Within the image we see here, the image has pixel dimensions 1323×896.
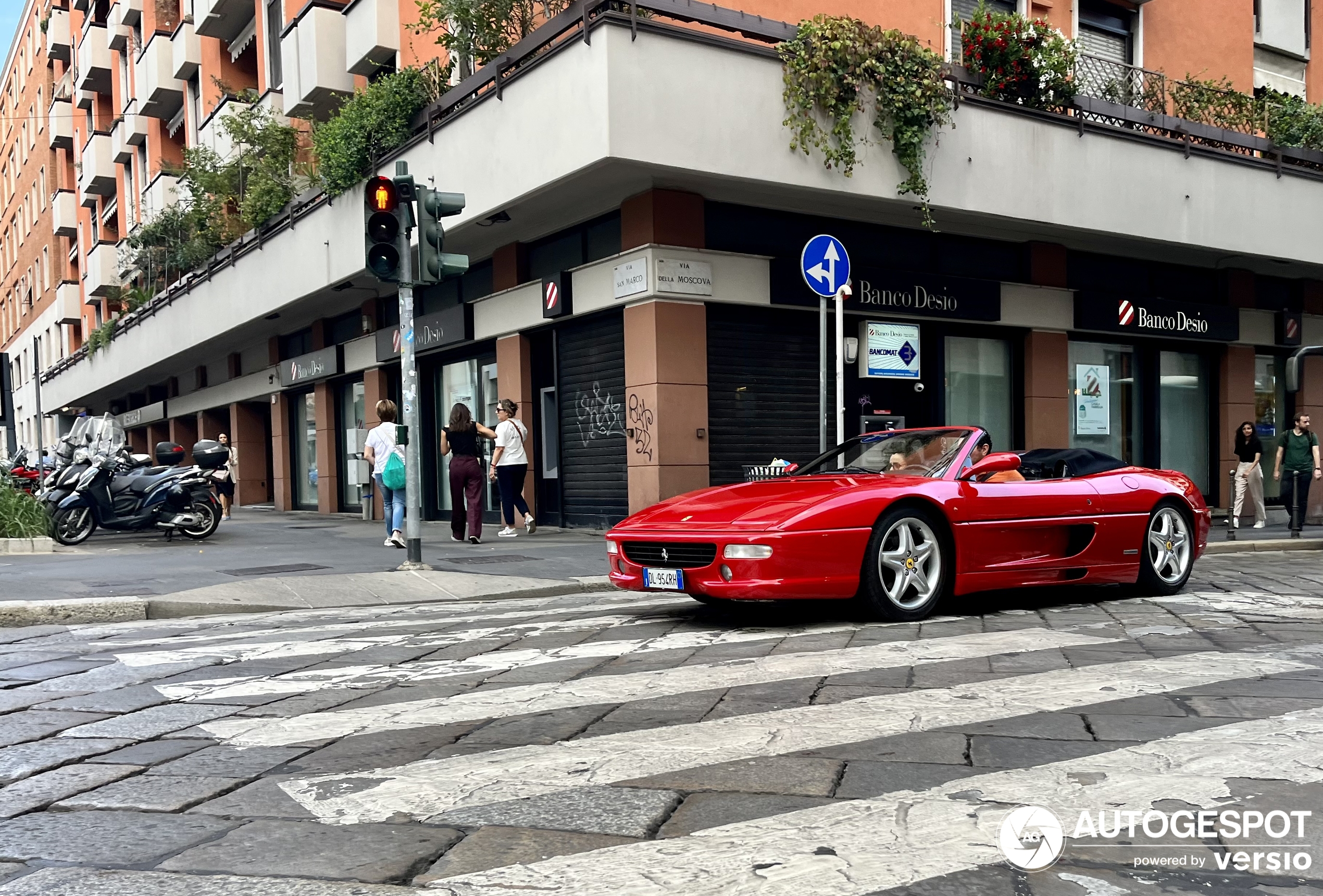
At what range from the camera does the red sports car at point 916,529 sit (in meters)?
6.59

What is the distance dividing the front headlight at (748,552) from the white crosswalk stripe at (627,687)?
2.50 ft

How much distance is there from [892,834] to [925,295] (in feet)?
44.4

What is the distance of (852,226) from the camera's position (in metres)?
15.6

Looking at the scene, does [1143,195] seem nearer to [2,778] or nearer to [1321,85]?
[1321,85]

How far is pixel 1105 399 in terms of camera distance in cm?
1884

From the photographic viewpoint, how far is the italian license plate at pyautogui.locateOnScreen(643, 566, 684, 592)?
6.82 meters

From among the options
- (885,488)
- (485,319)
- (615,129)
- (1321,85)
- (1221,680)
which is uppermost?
(1321,85)

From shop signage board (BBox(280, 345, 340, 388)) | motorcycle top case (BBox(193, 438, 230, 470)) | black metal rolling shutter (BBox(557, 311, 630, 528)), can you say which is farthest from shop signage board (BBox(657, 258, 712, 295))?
shop signage board (BBox(280, 345, 340, 388))

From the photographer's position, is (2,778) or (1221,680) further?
(1221,680)

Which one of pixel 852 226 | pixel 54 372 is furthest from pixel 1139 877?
pixel 54 372

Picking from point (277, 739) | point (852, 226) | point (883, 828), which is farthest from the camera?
point (852, 226)

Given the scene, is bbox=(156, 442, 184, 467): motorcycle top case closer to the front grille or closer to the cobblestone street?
the cobblestone street

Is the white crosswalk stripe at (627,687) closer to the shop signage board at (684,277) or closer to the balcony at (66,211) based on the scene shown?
the shop signage board at (684,277)

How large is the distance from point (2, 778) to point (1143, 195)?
54.5 feet
